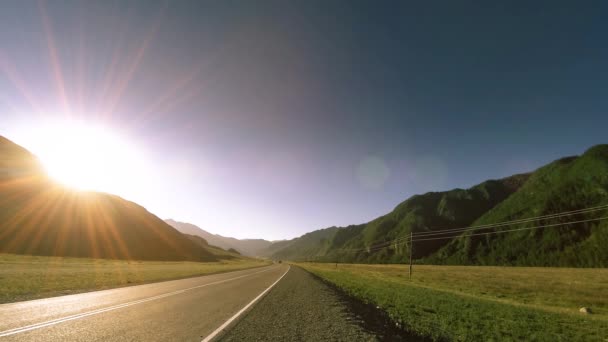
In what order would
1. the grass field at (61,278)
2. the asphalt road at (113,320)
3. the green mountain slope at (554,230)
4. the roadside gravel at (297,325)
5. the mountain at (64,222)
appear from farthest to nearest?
the green mountain slope at (554,230), the mountain at (64,222), the grass field at (61,278), the roadside gravel at (297,325), the asphalt road at (113,320)

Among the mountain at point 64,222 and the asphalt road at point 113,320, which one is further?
the mountain at point 64,222

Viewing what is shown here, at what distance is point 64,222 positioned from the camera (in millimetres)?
120000

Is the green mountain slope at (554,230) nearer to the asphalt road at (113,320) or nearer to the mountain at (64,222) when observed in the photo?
the asphalt road at (113,320)

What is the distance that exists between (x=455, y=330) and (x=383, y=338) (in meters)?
4.20

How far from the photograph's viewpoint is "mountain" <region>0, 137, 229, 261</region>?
10425cm

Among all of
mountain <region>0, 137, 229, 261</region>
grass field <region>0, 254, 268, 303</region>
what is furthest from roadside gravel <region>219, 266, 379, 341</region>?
mountain <region>0, 137, 229, 261</region>

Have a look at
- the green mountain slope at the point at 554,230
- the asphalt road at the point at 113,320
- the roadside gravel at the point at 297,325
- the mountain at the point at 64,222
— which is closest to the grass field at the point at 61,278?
the asphalt road at the point at 113,320


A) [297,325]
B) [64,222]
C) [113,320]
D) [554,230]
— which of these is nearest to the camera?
[113,320]

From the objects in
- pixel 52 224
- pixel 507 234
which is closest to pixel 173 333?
pixel 52 224

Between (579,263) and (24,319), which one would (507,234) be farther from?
(24,319)

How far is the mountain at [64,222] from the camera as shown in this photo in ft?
342

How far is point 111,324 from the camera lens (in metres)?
8.88

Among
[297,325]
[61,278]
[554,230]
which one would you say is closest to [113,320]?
[297,325]

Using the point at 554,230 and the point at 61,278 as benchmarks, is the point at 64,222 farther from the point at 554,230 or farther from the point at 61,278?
Result: the point at 554,230
